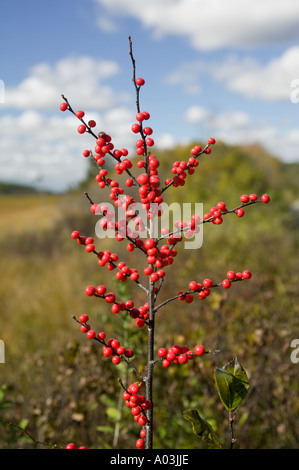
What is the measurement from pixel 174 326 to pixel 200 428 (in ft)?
14.0

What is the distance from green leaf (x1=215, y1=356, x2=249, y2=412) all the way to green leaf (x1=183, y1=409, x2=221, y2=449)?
10 centimetres

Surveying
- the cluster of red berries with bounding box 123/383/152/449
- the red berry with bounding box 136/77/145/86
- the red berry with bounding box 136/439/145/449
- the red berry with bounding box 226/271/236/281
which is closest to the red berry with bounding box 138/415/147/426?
the cluster of red berries with bounding box 123/383/152/449

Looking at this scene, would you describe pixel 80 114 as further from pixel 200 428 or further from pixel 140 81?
pixel 200 428

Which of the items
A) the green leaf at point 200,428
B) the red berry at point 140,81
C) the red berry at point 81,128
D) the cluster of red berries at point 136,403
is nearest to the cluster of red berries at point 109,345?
the cluster of red berries at point 136,403

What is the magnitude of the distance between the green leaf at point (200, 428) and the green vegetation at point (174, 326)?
0.98 meters

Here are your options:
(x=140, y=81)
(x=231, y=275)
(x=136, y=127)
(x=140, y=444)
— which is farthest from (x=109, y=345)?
(x=140, y=81)

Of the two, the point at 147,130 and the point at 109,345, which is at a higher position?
the point at 147,130

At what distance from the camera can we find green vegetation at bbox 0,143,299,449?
8.95ft

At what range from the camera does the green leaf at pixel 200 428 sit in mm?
1303

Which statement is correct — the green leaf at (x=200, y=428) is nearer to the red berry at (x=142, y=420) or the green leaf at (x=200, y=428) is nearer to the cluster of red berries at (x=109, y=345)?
the red berry at (x=142, y=420)

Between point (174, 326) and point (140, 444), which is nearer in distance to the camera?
point (140, 444)

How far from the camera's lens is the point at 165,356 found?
131 cm

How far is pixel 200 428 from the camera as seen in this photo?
1.32 m
